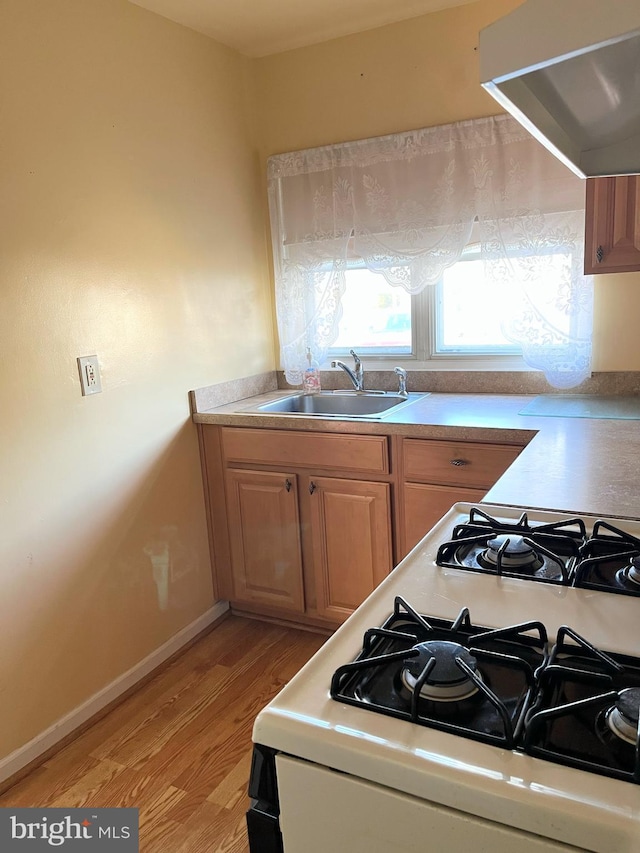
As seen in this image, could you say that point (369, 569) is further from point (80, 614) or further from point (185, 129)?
point (185, 129)

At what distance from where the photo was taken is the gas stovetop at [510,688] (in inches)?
26.0

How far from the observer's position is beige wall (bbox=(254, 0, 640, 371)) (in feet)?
7.94

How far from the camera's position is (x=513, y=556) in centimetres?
107

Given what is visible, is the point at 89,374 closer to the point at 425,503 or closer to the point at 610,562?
the point at 425,503

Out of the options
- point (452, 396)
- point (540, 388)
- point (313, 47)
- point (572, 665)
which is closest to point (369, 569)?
point (452, 396)

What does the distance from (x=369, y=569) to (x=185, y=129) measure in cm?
193

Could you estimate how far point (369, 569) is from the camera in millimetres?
2480

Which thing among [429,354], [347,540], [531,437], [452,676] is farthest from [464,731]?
[429,354]

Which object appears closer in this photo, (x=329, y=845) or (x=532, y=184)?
(x=329, y=845)

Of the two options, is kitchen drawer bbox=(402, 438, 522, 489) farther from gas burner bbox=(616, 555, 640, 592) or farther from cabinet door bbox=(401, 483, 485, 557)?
gas burner bbox=(616, 555, 640, 592)

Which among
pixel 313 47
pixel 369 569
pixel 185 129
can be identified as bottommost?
pixel 369 569

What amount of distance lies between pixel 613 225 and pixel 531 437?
0.69 meters

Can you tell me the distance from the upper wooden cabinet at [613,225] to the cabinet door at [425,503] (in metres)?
0.84

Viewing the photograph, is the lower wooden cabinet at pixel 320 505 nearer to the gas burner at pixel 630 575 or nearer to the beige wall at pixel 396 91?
the beige wall at pixel 396 91
